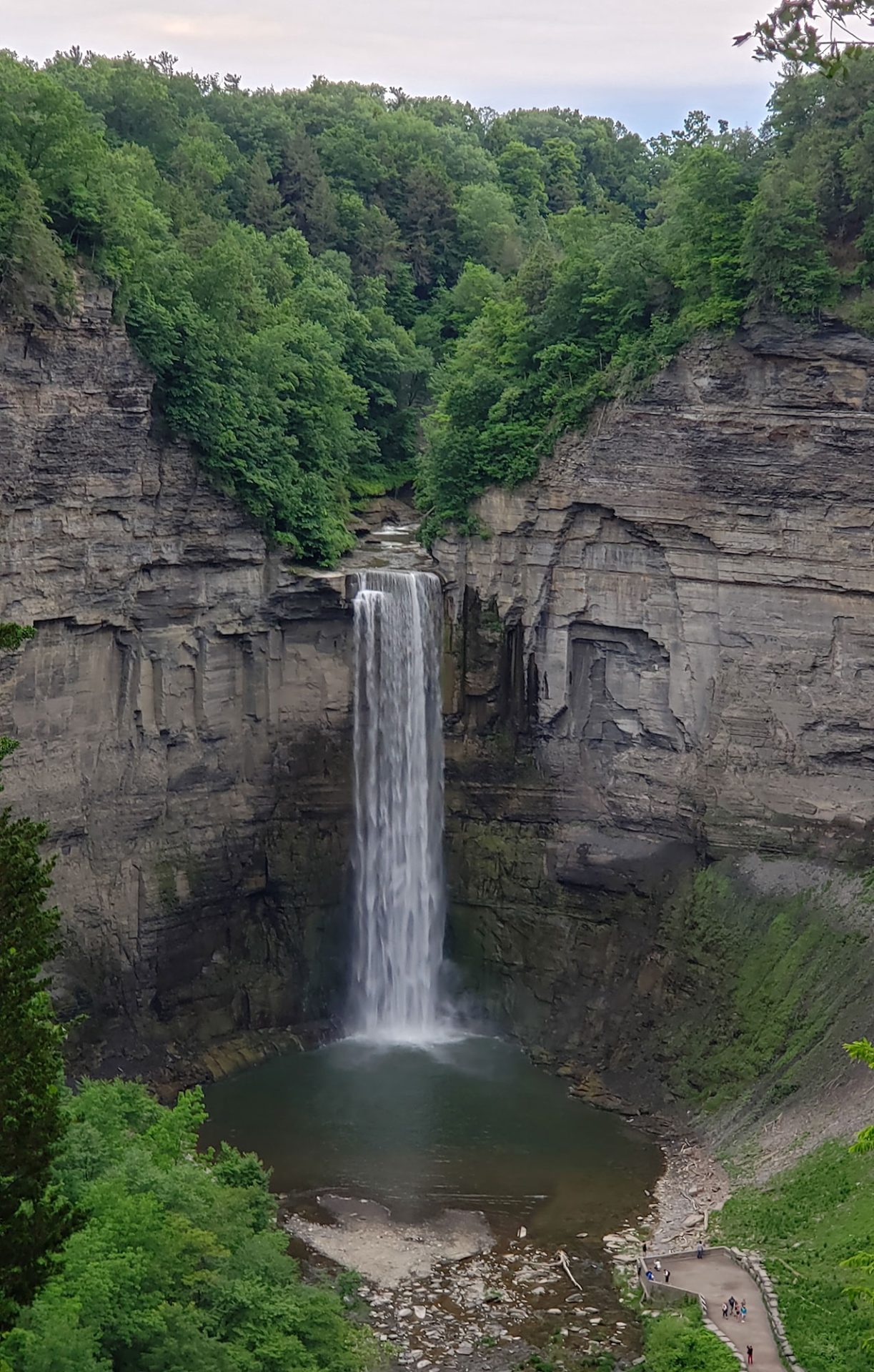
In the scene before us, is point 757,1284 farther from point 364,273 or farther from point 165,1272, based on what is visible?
point 364,273

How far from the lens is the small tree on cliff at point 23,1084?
23062mm

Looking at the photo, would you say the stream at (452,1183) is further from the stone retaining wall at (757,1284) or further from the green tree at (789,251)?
the green tree at (789,251)

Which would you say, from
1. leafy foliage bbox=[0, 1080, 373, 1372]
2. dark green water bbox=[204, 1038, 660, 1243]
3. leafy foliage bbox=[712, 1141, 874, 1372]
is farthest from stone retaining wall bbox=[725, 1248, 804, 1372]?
leafy foliage bbox=[0, 1080, 373, 1372]

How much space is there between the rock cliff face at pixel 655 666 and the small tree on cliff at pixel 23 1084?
87.4ft

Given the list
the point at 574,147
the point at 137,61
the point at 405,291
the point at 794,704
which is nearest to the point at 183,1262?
the point at 794,704

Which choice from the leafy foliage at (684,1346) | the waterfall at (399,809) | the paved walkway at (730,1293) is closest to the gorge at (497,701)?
the waterfall at (399,809)

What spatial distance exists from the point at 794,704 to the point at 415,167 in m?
31.9

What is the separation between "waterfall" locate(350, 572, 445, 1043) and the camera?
51.7m

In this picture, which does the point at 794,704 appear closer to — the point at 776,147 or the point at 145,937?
the point at 776,147

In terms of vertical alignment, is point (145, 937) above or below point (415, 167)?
below

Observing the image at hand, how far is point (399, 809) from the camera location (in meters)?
52.4

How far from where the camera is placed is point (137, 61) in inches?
2662

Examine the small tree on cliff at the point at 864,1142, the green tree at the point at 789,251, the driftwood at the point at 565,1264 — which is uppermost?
the green tree at the point at 789,251

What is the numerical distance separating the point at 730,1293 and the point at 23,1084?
17.5m
